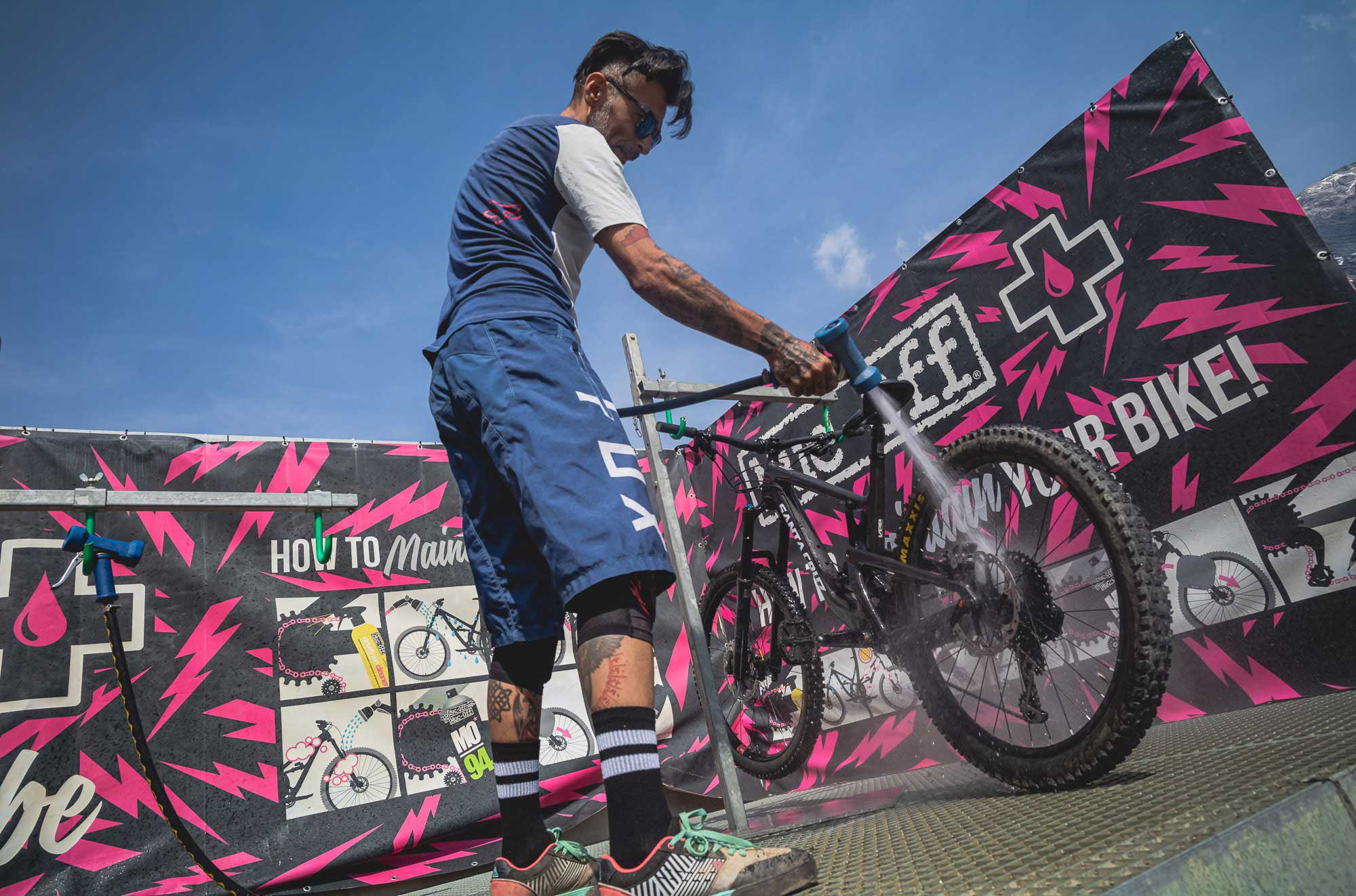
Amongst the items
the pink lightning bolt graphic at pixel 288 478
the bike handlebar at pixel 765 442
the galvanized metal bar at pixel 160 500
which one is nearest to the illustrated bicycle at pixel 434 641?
the pink lightning bolt graphic at pixel 288 478

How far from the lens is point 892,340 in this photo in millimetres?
3297

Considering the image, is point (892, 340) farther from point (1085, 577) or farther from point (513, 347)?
point (513, 347)

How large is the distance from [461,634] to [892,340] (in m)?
2.72

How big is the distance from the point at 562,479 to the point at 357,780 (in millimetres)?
2992

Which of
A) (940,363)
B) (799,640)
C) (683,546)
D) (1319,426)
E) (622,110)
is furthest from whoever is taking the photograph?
(940,363)

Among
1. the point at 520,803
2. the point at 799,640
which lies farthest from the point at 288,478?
the point at 520,803

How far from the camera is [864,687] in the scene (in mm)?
3408

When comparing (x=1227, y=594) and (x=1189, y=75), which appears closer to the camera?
(x=1227, y=594)

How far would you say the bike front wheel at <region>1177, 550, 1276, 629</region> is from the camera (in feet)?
7.09

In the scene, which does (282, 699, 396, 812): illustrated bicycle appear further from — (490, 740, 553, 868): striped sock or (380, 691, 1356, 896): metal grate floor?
(490, 740, 553, 868): striped sock

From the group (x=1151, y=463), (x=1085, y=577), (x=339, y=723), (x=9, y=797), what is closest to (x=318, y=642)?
(x=339, y=723)

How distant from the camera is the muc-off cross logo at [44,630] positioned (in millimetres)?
3045

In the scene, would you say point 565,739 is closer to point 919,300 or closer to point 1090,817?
point 919,300

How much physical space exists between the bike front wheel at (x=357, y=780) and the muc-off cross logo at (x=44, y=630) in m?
1.07
